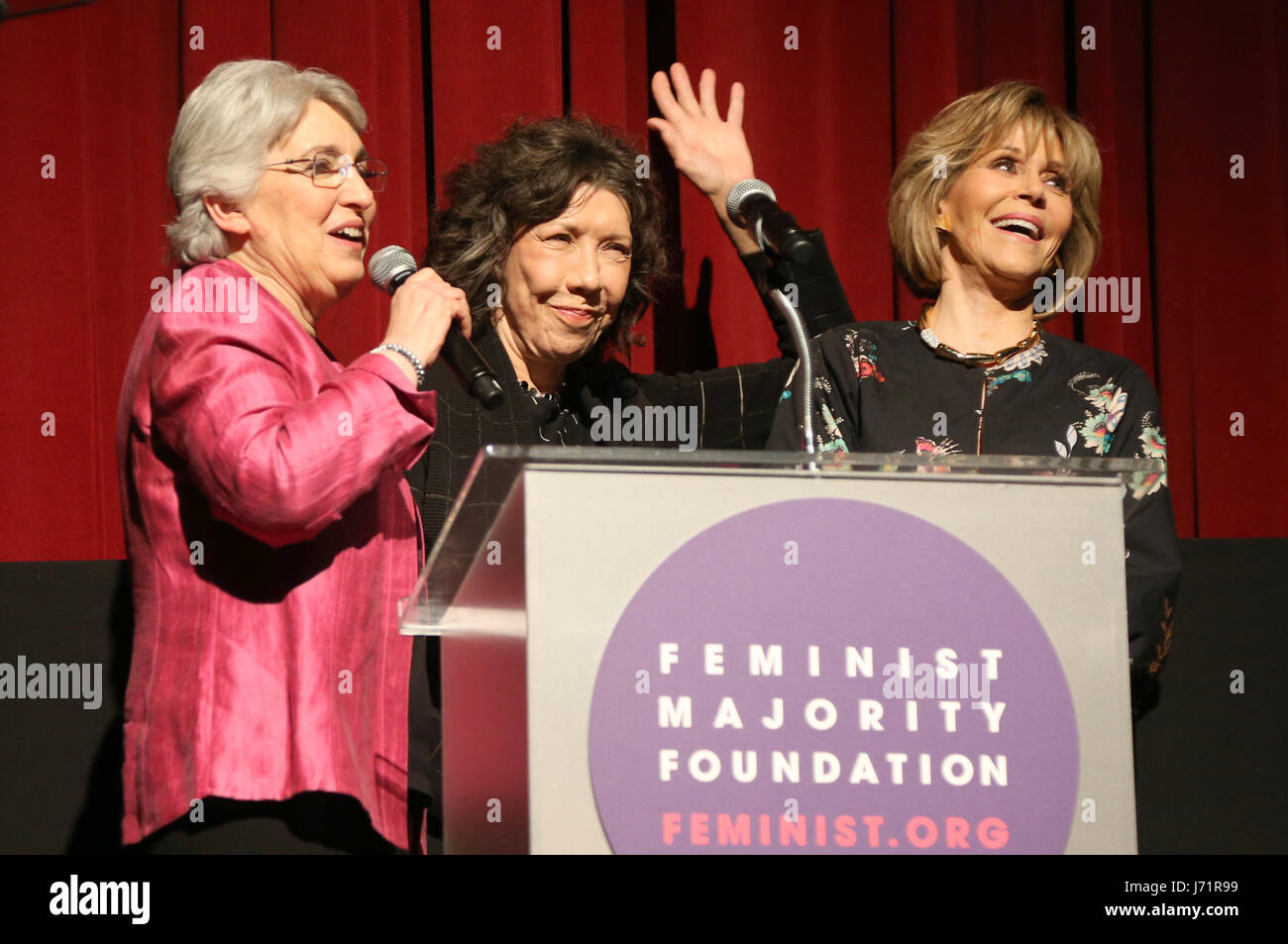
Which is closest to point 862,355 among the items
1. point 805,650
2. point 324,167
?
point 324,167

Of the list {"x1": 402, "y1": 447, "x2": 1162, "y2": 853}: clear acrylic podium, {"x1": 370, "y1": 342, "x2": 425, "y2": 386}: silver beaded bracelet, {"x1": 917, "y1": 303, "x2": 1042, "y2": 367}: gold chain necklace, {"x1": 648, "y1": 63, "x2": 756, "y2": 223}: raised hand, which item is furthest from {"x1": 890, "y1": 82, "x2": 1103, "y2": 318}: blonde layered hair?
{"x1": 402, "y1": 447, "x2": 1162, "y2": 853}: clear acrylic podium

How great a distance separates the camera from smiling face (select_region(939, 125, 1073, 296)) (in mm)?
2127

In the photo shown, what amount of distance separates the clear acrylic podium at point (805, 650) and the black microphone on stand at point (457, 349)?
51 centimetres

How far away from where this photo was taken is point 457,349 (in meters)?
1.83

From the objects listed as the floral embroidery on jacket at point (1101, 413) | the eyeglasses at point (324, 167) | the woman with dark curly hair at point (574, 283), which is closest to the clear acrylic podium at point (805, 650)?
the floral embroidery on jacket at point (1101, 413)

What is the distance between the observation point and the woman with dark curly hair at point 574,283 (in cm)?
225

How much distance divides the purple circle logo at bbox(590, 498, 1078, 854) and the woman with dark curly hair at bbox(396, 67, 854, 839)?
3.63ft

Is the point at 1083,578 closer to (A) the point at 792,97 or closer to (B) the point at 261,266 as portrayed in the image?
(B) the point at 261,266

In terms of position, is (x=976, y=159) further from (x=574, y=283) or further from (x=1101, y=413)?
(x=574, y=283)

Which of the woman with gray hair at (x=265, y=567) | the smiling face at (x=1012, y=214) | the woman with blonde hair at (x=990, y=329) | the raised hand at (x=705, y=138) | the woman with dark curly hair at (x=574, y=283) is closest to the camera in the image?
the woman with gray hair at (x=265, y=567)

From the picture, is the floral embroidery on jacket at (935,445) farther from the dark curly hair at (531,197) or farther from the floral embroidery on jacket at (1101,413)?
the dark curly hair at (531,197)

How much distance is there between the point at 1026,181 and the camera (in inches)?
84.8

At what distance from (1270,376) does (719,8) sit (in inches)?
48.5
